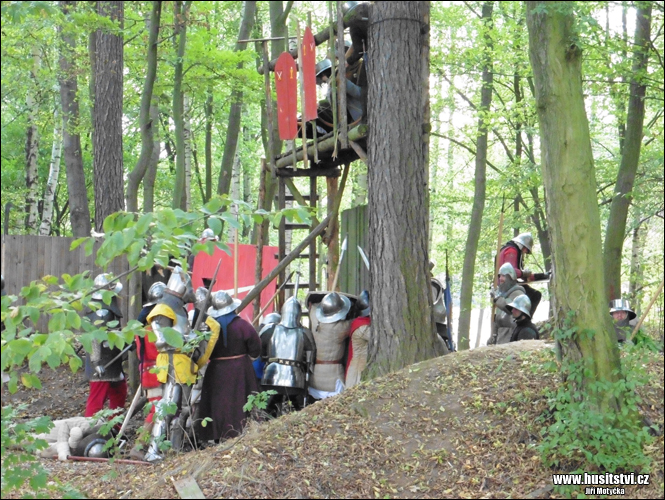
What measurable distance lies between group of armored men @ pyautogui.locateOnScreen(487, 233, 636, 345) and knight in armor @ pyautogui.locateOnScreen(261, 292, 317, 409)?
256 cm

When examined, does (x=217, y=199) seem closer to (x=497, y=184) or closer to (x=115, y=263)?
(x=115, y=263)

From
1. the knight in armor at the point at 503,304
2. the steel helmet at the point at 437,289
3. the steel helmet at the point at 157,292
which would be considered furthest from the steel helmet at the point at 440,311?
the steel helmet at the point at 157,292

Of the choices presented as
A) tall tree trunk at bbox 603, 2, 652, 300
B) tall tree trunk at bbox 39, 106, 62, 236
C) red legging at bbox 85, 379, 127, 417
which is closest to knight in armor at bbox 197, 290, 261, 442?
red legging at bbox 85, 379, 127, 417

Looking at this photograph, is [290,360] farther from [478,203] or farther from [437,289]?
[478,203]

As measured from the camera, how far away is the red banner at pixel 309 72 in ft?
26.6

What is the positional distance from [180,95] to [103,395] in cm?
471

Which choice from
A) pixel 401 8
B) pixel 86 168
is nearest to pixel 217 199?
pixel 401 8

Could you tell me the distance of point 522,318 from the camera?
27.2 feet

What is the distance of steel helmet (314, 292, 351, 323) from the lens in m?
7.48

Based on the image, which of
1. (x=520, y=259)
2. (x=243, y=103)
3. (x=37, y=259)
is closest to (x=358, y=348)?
(x=520, y=259)

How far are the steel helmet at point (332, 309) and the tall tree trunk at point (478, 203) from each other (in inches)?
220

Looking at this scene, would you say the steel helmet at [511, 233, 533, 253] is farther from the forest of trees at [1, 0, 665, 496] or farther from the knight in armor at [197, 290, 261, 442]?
the knight in armor at [197, 290, 261, 442]

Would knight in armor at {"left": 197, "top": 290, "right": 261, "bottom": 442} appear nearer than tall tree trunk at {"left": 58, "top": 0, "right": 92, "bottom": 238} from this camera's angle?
Yes

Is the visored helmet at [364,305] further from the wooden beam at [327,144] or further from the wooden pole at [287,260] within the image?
the wooden beam at [327,144]
